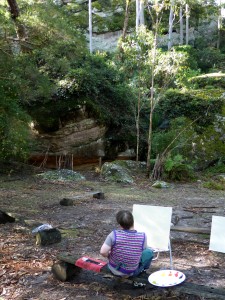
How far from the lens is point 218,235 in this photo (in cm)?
396

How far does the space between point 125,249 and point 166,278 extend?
0.46 m

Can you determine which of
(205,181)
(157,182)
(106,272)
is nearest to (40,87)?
(106,272)

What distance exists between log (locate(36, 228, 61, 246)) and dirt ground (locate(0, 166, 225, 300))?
77 mm

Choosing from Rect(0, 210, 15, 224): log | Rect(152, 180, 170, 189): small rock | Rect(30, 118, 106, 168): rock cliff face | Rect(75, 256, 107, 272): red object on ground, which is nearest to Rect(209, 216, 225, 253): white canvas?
Rect(75, 256, 107, 272): red object on ground

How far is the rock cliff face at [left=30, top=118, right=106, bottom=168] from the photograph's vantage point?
1396 cm

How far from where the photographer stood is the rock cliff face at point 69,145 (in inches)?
550

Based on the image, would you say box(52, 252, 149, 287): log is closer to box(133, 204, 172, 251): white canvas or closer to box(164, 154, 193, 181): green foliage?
box(133, 204, 172, 251): white canvas

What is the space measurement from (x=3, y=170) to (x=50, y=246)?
26.1 ft

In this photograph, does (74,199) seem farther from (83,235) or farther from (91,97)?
(91,97)

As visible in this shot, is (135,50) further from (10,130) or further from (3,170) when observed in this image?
(10,130)

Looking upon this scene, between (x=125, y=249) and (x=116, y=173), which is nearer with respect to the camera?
(x=125, y=249)

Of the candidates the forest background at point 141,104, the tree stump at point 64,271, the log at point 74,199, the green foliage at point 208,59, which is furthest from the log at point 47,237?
the green foliage at point 208,59

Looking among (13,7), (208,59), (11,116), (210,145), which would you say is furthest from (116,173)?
(208,59)

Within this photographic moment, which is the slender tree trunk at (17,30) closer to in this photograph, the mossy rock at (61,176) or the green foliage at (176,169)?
the mossy rock at (61,176)
